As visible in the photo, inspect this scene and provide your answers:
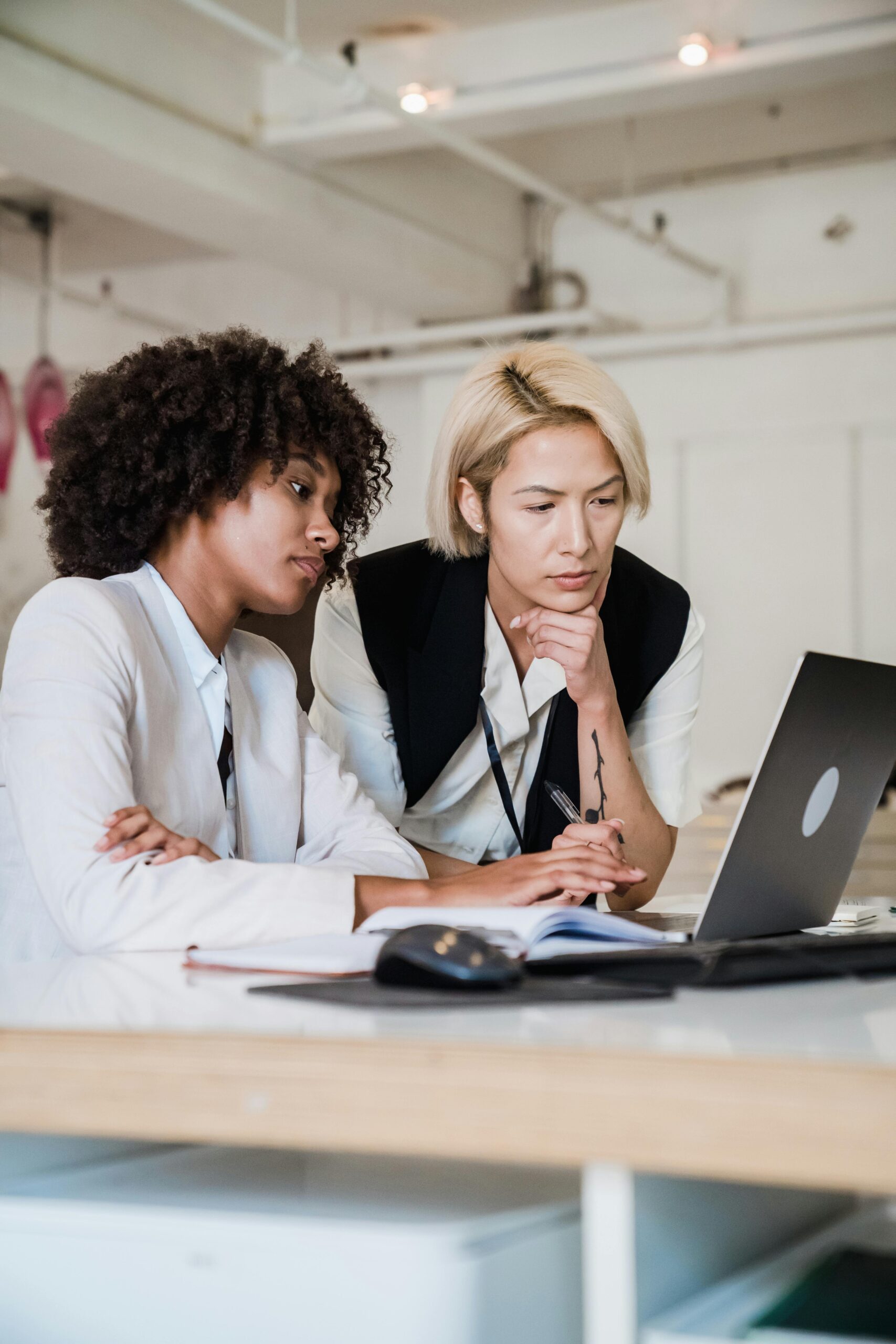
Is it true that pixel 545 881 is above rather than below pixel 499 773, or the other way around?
below

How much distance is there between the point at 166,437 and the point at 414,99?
358 centimetres

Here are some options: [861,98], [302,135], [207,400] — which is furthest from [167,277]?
[207,400]

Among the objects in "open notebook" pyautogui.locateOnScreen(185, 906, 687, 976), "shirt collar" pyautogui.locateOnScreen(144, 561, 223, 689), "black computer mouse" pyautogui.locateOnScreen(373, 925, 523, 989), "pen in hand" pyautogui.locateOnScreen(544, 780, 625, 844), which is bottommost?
"black computer mouse" pyautogui.locateOnScreen(373, 925, 523, 989)

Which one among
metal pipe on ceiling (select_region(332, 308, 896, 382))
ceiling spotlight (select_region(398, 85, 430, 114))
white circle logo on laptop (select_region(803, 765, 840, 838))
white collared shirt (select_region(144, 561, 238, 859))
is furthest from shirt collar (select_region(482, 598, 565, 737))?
metal pipe on ceiling (select_region(332, 308, 896, 382))

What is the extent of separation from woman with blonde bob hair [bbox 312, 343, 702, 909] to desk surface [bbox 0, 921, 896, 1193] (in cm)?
111

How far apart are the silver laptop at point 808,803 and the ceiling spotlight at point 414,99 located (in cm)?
402

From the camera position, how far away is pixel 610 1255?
656 mm

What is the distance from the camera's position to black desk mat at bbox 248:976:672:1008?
786 millimetres

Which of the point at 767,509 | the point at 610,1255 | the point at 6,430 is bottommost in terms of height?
the point at 610,1255

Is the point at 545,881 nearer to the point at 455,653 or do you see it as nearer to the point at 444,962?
the point at 444,962

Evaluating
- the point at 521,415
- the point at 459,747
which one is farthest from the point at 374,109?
the point at 459,747

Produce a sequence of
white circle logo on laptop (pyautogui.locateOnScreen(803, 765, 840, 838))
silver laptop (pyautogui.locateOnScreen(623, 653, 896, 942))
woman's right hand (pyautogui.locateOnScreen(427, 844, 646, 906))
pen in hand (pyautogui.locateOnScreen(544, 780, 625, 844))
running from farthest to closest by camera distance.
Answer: pen in hand (pyautogui.locateOnScreen(544, 780, 625, 844)) < woman's right hand (pyautogui.locateOnScreen(427, 844, 646, 906)) < white circle logo on laptop (pyautogui.locateOnScreen(803, 765, 840, 838)) < silver laptop (pyautogui.locateOnScreen(623, 653, 896, 942))

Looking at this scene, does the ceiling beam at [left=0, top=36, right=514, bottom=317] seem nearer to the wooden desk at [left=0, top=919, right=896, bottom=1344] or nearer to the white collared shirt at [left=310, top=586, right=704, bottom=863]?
the white collared shirt at [left=310, top=586, right=704, bottom=863]

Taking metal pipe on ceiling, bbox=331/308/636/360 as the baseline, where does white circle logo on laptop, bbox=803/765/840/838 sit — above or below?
below
